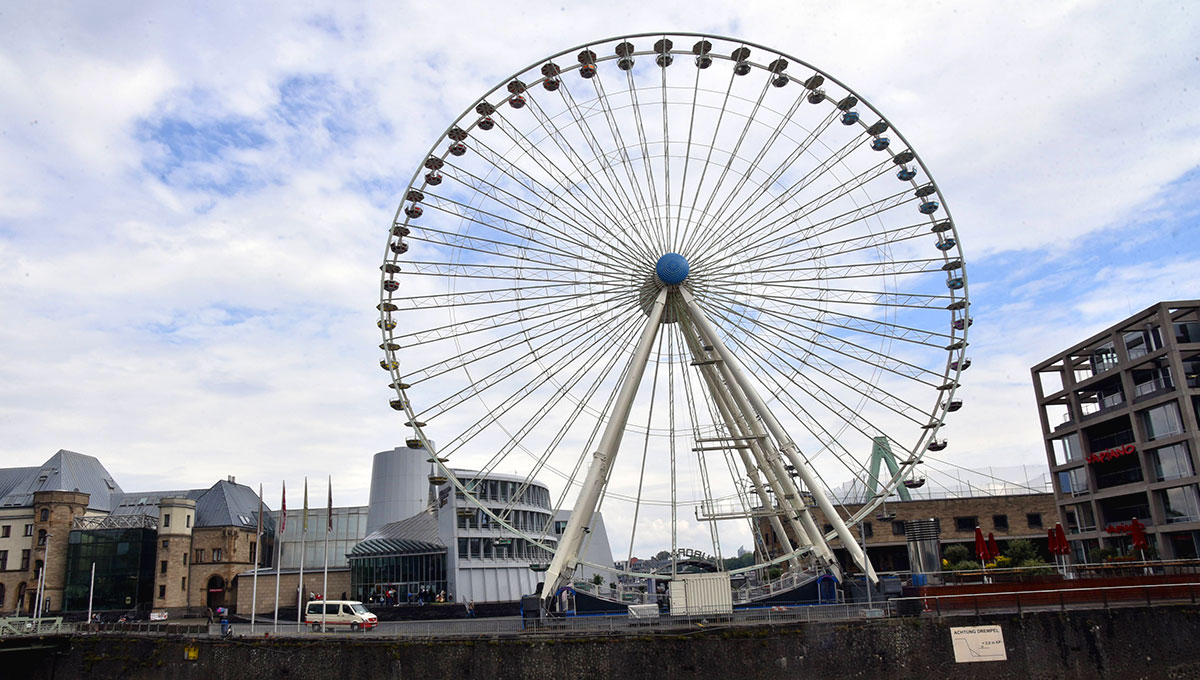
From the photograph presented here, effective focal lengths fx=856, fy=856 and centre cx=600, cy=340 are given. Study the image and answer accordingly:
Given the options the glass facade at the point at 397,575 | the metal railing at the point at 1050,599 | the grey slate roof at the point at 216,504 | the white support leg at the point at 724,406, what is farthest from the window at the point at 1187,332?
the grey slate roof at the point at 216,504

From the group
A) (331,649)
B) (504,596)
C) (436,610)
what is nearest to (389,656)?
(331,649)

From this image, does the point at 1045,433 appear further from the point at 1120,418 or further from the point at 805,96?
the point at 805,96

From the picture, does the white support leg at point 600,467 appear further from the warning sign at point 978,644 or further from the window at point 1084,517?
the window at point 1084,517

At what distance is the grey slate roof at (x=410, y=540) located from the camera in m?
65.0

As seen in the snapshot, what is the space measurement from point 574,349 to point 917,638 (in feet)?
57.8

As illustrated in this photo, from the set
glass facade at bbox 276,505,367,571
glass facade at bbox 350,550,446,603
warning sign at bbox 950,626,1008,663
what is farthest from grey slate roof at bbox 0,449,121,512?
warning sign at bbox 950,626,1008,663

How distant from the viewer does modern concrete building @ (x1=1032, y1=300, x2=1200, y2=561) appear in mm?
50000

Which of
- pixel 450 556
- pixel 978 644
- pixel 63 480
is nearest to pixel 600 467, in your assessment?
pixel 978 644

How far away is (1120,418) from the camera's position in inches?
2238

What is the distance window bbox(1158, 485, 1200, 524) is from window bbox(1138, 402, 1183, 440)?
3.31 meters

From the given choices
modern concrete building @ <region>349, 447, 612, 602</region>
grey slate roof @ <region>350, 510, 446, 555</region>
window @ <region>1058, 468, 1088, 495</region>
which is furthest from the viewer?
grey slate roof @ <region>350, 510, 446, 555</region>

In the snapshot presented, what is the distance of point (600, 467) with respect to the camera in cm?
3553

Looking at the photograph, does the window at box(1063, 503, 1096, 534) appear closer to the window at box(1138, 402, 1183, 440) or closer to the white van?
the window at box(1138, 402, 1183, 440)

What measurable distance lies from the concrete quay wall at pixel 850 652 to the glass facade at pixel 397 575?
34662 millimetres
